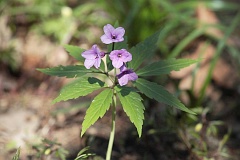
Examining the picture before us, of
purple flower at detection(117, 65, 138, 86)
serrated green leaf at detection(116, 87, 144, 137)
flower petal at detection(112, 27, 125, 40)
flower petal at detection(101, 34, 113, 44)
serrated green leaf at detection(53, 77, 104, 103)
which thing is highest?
flower petal at detection(112, 27, 125, 40)

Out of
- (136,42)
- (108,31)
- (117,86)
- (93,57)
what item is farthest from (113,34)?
(136,42)

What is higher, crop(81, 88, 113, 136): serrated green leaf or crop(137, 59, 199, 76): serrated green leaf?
crop(137, 59, 199, 76): serrated green leaf

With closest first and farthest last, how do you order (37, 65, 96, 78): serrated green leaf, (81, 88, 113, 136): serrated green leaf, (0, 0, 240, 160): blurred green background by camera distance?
(81, 88, 113, 136): serrated green leaf, (37, 65, 96, 78): serrated green leaf, (0, 0, 240, 160): blurred green background

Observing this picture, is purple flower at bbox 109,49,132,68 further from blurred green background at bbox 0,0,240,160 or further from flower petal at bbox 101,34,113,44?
blurred green background at bbox 0,0,240,160

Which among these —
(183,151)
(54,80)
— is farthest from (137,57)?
→ (54,80)

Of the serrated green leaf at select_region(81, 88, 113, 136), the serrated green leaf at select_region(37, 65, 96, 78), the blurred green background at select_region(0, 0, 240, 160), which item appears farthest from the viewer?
the blurred green background at select_region(0, 0, 240, 160)

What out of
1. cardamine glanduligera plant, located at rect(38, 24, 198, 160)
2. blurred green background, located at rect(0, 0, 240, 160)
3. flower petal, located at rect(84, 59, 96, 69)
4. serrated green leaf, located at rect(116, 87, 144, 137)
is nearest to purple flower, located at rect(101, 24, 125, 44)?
cardamine glanduligera plant, located at rect(38, 24, 198, 160)

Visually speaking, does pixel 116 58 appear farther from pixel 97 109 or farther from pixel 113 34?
pixel 97 109
